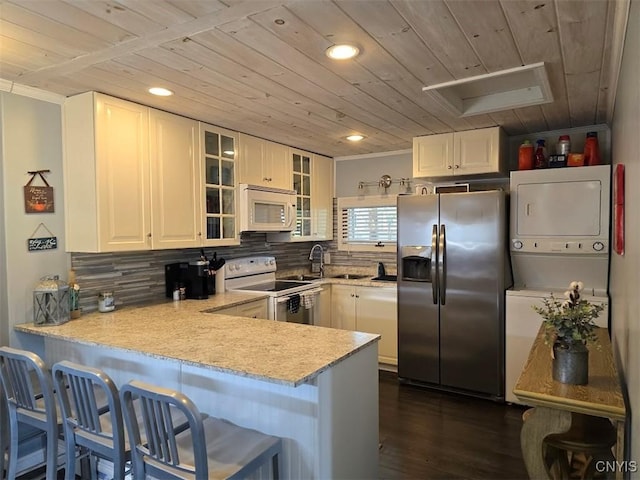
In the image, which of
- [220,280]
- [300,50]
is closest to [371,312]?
[220,280]

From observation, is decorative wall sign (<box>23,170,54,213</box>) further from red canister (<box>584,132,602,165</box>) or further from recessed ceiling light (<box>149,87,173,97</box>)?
red canister (<box>584,132,602,165</box>)

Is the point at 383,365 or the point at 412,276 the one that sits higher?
the point at 412,276

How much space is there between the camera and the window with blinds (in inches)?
182

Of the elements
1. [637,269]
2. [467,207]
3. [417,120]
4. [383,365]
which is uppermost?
[417,120]

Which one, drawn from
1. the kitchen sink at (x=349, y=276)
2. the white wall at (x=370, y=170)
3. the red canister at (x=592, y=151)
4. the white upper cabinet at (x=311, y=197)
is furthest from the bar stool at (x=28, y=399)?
the red canister at (x=592, y=151)

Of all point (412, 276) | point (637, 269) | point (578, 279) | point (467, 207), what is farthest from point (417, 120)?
point (637, 269)

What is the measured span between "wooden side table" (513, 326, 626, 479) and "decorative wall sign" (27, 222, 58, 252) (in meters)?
2.63

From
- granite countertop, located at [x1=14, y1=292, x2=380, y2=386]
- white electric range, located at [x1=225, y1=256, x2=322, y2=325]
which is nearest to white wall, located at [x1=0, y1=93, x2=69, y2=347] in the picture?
granite countertop, located at [x1=14, y1=292, x2=380, y2=386]

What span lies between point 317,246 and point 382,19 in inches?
139

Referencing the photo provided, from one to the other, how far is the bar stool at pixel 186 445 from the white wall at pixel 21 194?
56.7 inches

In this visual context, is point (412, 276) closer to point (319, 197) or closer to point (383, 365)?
point (383, 365)

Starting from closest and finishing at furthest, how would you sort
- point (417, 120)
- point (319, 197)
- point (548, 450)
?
point (548, 450)
point (417, 120)
point (319, 197)

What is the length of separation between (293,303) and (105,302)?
1500 millimetres

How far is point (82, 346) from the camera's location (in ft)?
7.68
